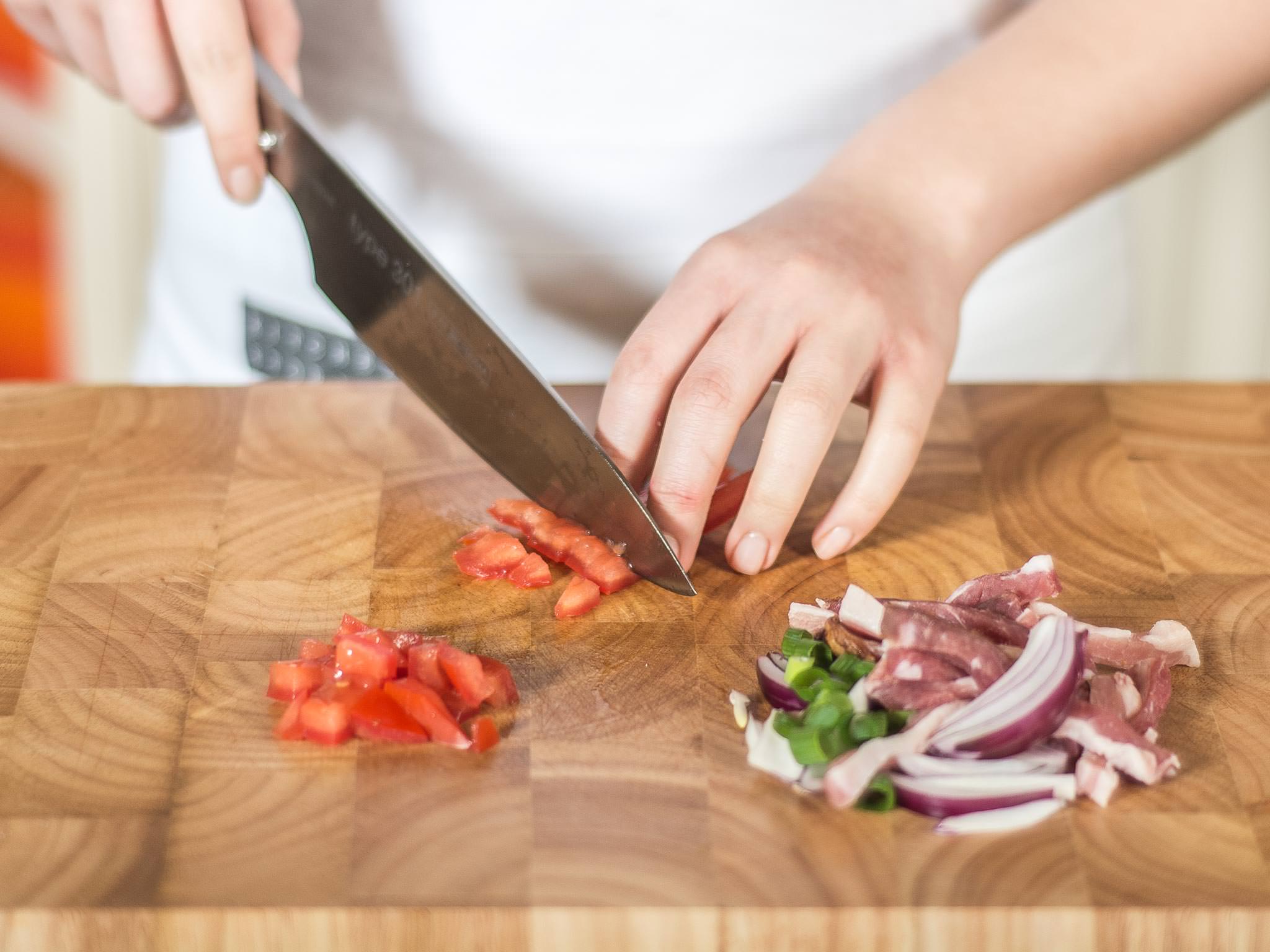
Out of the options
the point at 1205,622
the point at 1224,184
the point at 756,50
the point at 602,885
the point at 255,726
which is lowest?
the point at 1224,184

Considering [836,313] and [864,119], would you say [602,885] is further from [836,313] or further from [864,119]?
[864,119]

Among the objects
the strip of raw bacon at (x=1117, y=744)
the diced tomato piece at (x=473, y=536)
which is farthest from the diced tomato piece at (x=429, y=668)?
the strip of raw bacon at (x=1117, y=744)

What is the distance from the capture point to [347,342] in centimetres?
197

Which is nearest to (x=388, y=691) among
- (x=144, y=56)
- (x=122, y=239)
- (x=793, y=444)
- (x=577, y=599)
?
(x=577, y=599)

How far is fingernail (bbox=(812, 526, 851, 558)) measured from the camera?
1.45m

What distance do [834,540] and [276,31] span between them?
87 cm

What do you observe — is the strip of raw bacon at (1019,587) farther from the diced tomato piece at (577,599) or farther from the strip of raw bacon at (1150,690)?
the diced tomato piece at (577,599)

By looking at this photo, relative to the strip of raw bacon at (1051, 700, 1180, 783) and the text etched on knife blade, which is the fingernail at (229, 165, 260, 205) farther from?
the strip of raw bacon at (1051, 700, 1180, 783)

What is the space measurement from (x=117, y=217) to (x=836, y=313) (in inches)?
90.5

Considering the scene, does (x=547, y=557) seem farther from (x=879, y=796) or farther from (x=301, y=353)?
(x=301, y=353)

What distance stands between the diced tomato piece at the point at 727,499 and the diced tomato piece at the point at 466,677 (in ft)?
1.11

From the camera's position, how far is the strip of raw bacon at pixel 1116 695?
4.08 feet

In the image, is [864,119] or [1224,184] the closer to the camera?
[864,119]

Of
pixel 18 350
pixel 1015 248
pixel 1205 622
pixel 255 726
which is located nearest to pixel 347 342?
pixel 255 726
